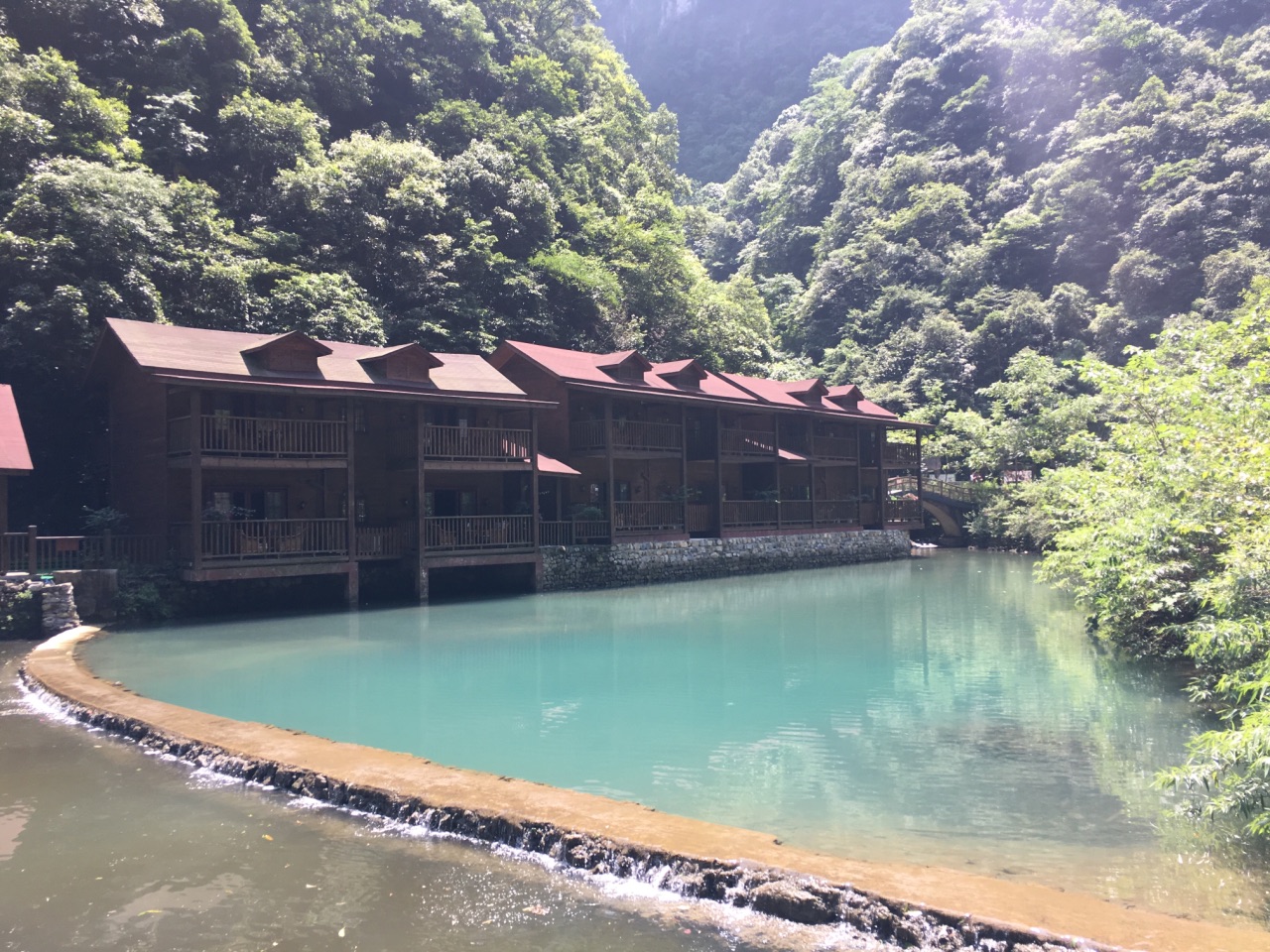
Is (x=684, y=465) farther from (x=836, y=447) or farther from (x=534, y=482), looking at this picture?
Answer: (x=836, y=447)

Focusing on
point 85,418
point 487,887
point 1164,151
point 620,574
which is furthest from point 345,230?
point 1164,151

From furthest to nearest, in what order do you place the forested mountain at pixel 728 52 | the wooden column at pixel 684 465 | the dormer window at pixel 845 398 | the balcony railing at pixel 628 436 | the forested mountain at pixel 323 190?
the forested mountain at pixel 728 52, the dormer window at pixel 845 398, the wooden column at pixel 684 465, the balcony railing at pixel 628 436, the forested mountain at pixel 323 190

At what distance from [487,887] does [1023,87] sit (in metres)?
75.9

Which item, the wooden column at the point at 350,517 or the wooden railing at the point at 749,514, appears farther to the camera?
the wooden railing at the point at 749,514

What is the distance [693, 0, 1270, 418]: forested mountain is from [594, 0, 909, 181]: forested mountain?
2553 cm

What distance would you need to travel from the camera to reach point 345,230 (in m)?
35.3

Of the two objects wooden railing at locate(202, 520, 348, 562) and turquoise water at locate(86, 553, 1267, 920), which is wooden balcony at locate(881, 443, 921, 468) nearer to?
turquoise water at locate(86, 553, 1267, 920)

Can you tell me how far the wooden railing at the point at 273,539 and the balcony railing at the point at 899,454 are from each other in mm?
25734

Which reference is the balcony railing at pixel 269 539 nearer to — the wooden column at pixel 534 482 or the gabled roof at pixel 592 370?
the wooden column at pixel 534 482

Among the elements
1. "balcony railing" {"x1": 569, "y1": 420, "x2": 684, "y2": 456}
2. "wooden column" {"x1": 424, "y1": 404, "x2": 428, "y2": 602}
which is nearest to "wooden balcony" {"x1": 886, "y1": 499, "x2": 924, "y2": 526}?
"balcony railing" {"x1": 569, "y1": 420, "x2": 684, "y2": 456}

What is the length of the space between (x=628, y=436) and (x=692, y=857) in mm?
23381

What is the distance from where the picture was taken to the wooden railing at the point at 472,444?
23.4m

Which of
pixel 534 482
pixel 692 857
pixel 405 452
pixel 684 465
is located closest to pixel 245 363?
pixel 405 452

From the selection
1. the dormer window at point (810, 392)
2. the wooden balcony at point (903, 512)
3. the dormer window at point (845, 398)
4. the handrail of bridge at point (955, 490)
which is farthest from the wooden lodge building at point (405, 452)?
the handrail of bridge at point (955, 490)
